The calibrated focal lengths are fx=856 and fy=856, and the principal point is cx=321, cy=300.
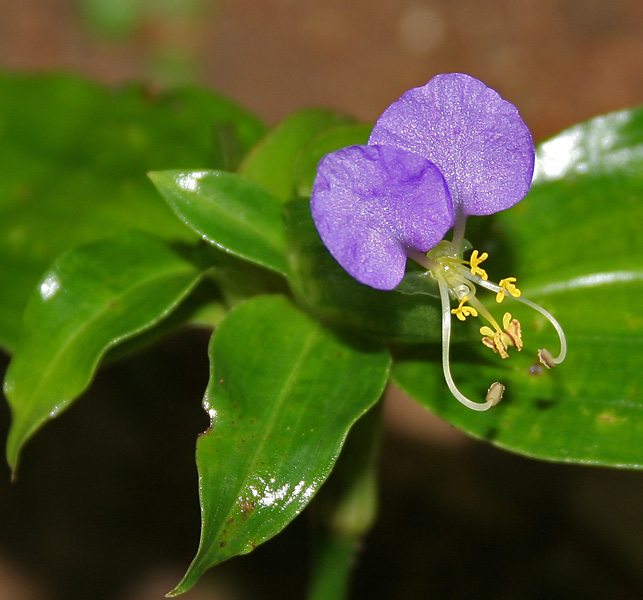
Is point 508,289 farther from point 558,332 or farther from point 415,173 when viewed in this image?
point 415,173

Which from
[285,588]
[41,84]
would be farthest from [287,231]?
[285,588]

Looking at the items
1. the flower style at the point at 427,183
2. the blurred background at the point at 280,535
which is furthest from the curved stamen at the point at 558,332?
the blurred background at the point at 280,535

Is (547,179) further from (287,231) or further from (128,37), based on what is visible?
(128,37)

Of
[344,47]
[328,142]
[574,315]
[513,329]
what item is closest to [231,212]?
[328,142]

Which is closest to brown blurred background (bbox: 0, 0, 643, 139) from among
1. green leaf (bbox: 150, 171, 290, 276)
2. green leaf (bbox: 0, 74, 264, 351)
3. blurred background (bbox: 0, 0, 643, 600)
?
blurred background (bbox: 0, 0, 643, 600)

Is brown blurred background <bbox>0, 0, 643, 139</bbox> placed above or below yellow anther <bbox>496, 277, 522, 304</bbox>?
below

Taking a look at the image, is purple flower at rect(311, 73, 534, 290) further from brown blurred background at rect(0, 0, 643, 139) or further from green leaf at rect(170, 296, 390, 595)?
brown blurred background at rect(0, 0, 643, 139)
